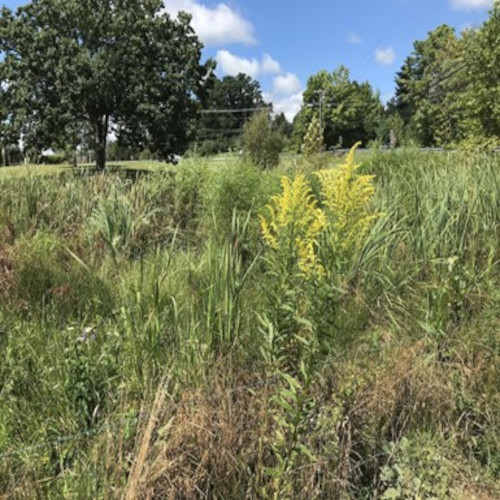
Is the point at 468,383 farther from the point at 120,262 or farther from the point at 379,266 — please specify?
the point at 120,262

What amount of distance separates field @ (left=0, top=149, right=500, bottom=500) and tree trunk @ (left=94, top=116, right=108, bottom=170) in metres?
20.3

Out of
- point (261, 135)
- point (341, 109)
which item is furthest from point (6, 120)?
point (341, 109)

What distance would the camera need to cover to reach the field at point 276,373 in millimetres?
1789

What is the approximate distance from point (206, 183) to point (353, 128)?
53.7m

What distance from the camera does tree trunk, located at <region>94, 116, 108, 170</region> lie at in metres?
22.6

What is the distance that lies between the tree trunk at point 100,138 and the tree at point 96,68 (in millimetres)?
104

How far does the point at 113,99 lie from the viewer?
21.6 m

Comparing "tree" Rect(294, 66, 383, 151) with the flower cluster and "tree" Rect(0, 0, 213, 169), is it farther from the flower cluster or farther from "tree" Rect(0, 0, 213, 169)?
the flower cluster

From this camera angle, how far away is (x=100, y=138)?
22953 millimetres

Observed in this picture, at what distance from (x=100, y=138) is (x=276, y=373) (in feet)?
75.4

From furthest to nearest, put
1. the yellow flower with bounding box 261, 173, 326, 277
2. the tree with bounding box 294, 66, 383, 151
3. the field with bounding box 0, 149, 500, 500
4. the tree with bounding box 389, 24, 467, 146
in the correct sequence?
the tree with bounding box 294, 66, 383, 151 < the tree with bounding box 389, 24, 467, 146 < the yellow flower with bounding box 261, 173, 326, 277 < the field with bounding box 0, 149, 500, 500

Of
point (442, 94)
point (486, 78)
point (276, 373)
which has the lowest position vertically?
point (276, 373)

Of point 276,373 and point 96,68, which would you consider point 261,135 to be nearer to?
point 96,68

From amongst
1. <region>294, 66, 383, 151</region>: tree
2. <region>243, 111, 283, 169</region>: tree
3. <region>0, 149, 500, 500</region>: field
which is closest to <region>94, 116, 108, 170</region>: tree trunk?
<region>243, 111, 283, 169</region>: tree
